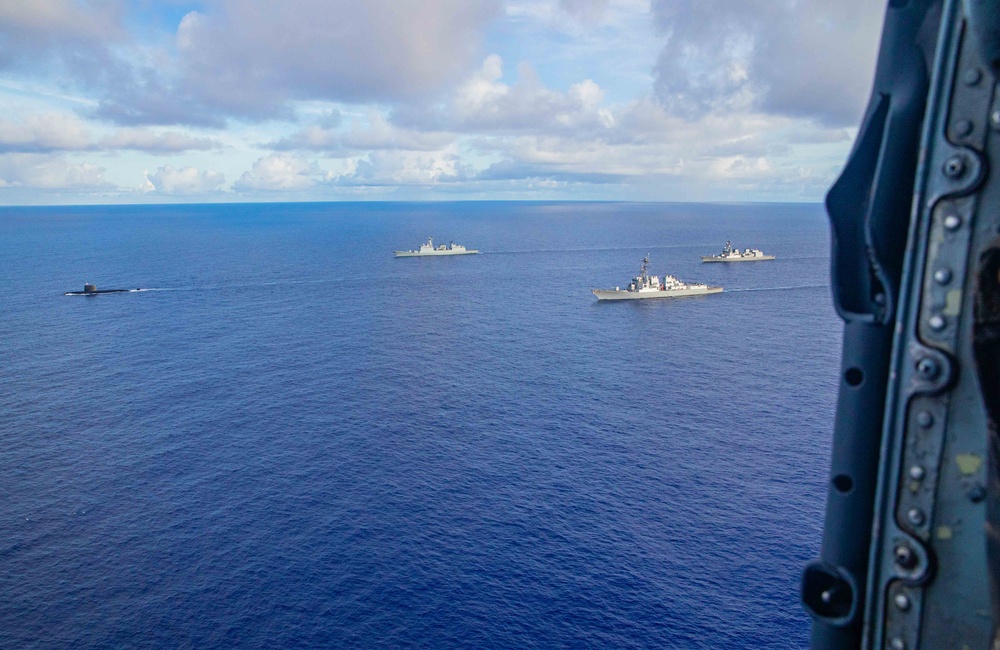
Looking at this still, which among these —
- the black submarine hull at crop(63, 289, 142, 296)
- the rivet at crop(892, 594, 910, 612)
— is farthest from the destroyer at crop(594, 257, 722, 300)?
the rivet at crop(892, 594, 910, 612)

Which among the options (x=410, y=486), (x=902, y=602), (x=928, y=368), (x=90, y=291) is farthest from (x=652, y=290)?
(x=928, y=368)

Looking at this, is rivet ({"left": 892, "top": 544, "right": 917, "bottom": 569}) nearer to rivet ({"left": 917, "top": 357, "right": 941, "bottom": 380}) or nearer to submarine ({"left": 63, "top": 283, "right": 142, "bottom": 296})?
rivet ({"left": 917, "top": 357, "right": 941, "bottom": 380})

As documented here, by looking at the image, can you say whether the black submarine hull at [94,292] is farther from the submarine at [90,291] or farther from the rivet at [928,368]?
the rivet at [928,368]

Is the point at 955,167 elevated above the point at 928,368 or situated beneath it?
elevated above

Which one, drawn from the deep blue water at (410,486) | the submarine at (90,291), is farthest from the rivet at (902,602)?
the submarine at (90,291)

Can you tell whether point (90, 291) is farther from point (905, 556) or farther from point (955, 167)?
point (955, 167)

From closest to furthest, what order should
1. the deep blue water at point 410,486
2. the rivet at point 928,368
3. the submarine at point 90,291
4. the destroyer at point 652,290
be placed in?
the rivet at point 928,368 → the deep blue water at point 410,486 → the destroyer at point 652,290 → the submarine at point 90,291

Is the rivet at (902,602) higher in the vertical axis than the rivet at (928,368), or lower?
lower
